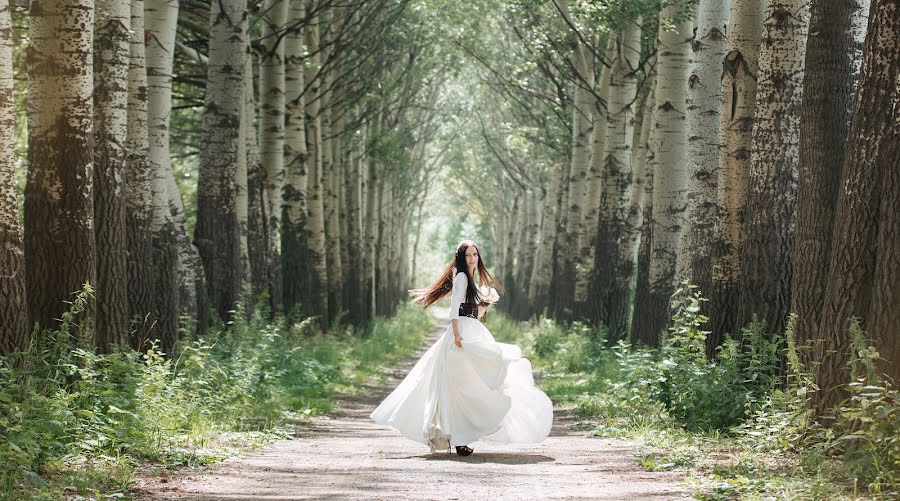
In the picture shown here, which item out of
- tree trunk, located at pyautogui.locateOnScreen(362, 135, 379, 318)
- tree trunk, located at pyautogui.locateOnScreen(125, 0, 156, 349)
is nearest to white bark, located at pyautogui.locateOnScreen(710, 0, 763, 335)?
tree trunk, located at pyautogui.locateOnScreen(125, 0, 156, 349)

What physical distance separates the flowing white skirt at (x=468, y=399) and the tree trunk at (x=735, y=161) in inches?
105

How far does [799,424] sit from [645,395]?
3907mm

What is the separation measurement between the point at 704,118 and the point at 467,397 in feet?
18.3

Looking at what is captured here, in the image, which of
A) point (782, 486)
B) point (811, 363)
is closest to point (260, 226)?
point (811, 363)

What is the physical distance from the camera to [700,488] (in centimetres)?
745

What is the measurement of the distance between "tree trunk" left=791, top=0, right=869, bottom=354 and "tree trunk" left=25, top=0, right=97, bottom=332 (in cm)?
591

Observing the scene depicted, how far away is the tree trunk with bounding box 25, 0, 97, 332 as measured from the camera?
9570mm

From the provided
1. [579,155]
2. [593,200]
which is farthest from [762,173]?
[579,155]

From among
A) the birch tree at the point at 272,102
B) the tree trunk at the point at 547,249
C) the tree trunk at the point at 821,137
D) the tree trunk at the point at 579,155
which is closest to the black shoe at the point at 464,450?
the tree trunk at the point at 821,137

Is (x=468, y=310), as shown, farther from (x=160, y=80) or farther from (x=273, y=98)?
(x=273, y=98)

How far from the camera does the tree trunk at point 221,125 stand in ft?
53.7

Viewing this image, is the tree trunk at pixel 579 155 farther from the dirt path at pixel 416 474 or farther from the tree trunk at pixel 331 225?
the dirt path at pixel 416 474

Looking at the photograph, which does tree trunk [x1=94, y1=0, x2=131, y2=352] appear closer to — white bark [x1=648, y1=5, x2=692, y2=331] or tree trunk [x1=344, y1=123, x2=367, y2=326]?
white bark [x1=648, y1=5, x2=692, y2=331]

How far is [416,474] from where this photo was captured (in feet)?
28.2
